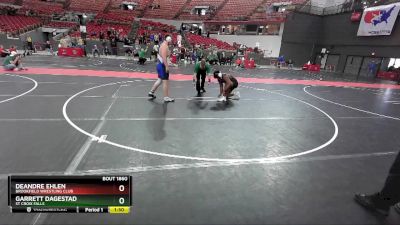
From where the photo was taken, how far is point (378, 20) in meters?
26.9

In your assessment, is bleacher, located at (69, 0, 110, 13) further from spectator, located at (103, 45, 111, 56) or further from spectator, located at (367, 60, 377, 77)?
spectator, located at (367, 60, 377, 77)

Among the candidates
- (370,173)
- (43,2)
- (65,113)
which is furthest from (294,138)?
(43,2)

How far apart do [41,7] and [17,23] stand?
7.83 m

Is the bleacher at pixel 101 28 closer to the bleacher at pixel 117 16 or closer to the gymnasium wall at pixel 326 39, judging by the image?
the bleacher at pixel 117 16

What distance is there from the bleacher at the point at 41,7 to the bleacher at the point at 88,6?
Answer: 179 cm

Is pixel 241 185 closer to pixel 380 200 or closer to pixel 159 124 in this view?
pixel 380 200

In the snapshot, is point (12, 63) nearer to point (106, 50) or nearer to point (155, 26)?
point (106, 50)

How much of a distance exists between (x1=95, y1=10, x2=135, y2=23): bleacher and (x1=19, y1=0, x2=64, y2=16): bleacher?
5423mm

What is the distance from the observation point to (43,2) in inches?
1479

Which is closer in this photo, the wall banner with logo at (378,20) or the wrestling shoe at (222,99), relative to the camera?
the wrestling shoe at (222,99)

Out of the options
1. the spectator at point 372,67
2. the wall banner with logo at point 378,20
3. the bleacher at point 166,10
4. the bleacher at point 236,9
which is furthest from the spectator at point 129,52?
the spectator at point 372,67

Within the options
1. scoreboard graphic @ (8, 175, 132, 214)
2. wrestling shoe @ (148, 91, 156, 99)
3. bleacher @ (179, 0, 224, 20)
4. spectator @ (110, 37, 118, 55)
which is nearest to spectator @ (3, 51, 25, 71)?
wrestling shoe @ (148, 91, 156, 99)

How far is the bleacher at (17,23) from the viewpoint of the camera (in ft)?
89.1

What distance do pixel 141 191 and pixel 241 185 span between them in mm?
1359
